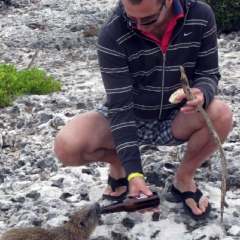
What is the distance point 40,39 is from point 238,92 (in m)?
3.00

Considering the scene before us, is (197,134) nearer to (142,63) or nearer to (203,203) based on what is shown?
(203,203)

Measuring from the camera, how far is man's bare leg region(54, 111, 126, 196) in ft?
11.9

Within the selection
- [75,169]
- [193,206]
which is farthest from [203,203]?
[75,169]

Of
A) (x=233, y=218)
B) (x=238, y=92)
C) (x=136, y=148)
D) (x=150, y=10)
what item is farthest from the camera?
(x=238, y=92)

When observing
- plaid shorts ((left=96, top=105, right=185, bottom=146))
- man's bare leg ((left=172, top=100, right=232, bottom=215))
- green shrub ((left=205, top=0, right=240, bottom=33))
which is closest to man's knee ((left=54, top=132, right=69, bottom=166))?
plaid shorts ((left=96, top=105, right=185, bottom=146))

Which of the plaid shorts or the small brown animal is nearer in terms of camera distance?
the small brown animal

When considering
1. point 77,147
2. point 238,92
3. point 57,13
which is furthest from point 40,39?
point 77,147

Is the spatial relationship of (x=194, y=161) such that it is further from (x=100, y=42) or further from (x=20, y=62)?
(x=20, y=62)

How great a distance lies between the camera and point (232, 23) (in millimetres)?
7789

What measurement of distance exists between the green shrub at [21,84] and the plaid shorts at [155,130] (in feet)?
6.76

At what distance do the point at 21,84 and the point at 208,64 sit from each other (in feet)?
8.41

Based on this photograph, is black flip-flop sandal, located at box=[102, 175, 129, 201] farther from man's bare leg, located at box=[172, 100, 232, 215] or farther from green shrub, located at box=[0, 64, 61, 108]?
green shrub, located at box=[0, 64, 61, 108]

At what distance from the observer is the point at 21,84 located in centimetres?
577

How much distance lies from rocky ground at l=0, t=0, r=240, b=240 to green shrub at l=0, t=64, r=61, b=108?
9 cm
